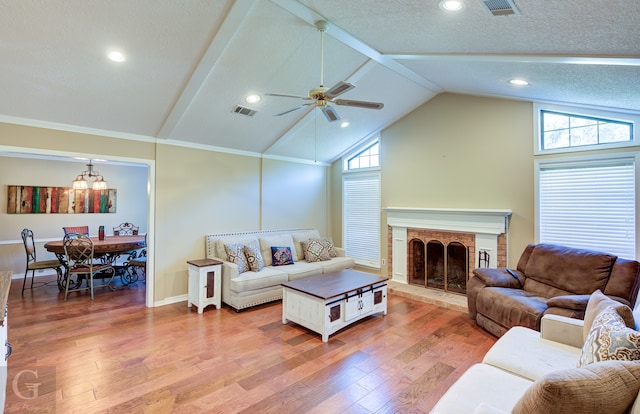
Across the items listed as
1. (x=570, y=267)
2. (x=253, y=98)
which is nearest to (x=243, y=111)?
(x=253, y=98)

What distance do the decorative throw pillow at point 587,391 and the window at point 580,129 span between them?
12.3ft

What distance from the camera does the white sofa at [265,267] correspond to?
14.7 feet

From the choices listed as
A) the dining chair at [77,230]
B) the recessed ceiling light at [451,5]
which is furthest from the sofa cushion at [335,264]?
the dining chair at [77,230]

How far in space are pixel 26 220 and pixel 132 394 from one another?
6.06 meters

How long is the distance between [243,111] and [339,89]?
2218 millimetres

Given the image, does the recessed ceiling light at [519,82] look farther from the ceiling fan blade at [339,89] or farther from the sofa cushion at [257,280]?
the sofa cushion at [257,280]

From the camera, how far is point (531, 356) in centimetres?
222

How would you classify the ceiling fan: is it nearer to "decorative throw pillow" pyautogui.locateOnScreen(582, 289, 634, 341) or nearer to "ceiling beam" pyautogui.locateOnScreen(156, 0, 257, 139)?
"ceiling beam" pyautogui.locateOnScreen(156, 0, 257, 139)

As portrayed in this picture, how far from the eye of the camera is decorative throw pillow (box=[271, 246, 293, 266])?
212 inches

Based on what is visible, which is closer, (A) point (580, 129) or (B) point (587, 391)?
(B) point (587, 391)

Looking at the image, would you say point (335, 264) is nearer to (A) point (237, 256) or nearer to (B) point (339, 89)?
(A) point (237, 256)

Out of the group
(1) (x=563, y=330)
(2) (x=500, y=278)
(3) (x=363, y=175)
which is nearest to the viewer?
(1) (x=563, y=330)

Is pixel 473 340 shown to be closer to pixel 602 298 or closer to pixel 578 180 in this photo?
pixel 602 298

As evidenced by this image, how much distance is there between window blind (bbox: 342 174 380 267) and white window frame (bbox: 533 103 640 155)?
271 cm
